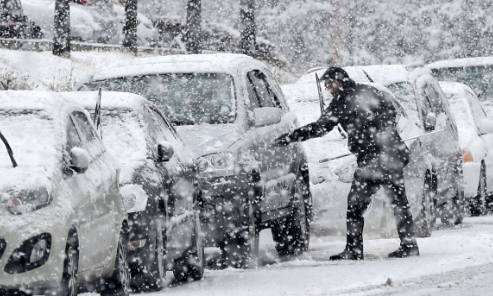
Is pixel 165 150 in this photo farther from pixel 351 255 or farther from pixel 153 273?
pixel 351 255

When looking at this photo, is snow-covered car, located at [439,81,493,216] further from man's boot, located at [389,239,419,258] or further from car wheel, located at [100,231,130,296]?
car wheel, located at [100,231,130,296]

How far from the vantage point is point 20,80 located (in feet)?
67.8

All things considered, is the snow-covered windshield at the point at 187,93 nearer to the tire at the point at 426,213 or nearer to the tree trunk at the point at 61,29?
the tire at the point at 426,213

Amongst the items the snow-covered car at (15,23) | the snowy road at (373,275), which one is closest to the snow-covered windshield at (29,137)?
the snowy road at (373,275)

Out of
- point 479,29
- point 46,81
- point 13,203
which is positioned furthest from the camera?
point 479,29

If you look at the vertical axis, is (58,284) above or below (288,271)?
above

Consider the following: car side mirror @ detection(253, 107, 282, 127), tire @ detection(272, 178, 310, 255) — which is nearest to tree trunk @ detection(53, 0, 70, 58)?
tire @ detection(272, 178, 310, 255)

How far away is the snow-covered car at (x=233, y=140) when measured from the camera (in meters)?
9.27

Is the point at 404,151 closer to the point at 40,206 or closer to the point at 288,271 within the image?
the point at 288,271

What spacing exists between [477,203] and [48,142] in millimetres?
10854

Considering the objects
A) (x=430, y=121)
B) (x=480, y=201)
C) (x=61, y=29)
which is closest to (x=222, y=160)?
(x=430, y=121)

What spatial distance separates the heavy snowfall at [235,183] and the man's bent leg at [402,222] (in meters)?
0.02

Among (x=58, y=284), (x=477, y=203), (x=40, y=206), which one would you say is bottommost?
(x=477, y=203)

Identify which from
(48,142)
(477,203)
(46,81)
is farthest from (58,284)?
(46,81)
